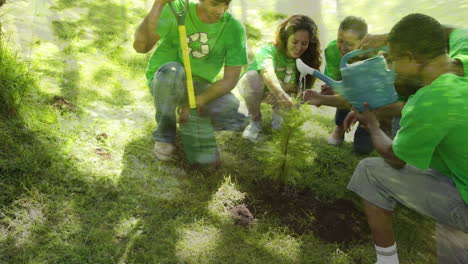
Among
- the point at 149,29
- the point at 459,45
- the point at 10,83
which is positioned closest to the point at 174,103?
the point at 149,29

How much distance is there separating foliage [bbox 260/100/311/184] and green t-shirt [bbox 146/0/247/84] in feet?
2.14

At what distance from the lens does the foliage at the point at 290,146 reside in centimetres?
254

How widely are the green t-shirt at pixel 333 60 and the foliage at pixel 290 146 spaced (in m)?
0.81

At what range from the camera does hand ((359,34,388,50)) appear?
2758 mm

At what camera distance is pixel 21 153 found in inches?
107

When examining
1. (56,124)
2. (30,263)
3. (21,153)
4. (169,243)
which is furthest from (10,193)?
(169,243)

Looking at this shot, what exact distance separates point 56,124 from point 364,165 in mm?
2370

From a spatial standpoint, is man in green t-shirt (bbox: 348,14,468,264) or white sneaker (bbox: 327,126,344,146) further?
white sneaker (bbox: 327,126,344,146)

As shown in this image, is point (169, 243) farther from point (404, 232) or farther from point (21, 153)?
point (404, 232)

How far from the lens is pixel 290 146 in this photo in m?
2.66

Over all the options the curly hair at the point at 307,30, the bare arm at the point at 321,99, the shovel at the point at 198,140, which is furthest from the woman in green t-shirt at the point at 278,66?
the shovel at the point at 198,140

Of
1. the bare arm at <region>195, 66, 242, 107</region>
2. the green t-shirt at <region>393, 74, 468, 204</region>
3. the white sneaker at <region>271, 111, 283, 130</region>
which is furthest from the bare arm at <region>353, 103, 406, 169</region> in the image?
the white sneaker at <region>271, 111, 283, 130</region>

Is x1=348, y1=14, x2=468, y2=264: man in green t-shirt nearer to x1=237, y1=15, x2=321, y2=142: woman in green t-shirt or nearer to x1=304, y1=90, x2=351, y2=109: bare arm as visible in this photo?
x1=304, y1=90, x2=351, y2=109: bare arm

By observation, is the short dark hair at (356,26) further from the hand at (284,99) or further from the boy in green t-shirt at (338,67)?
the hand at (284,99)
